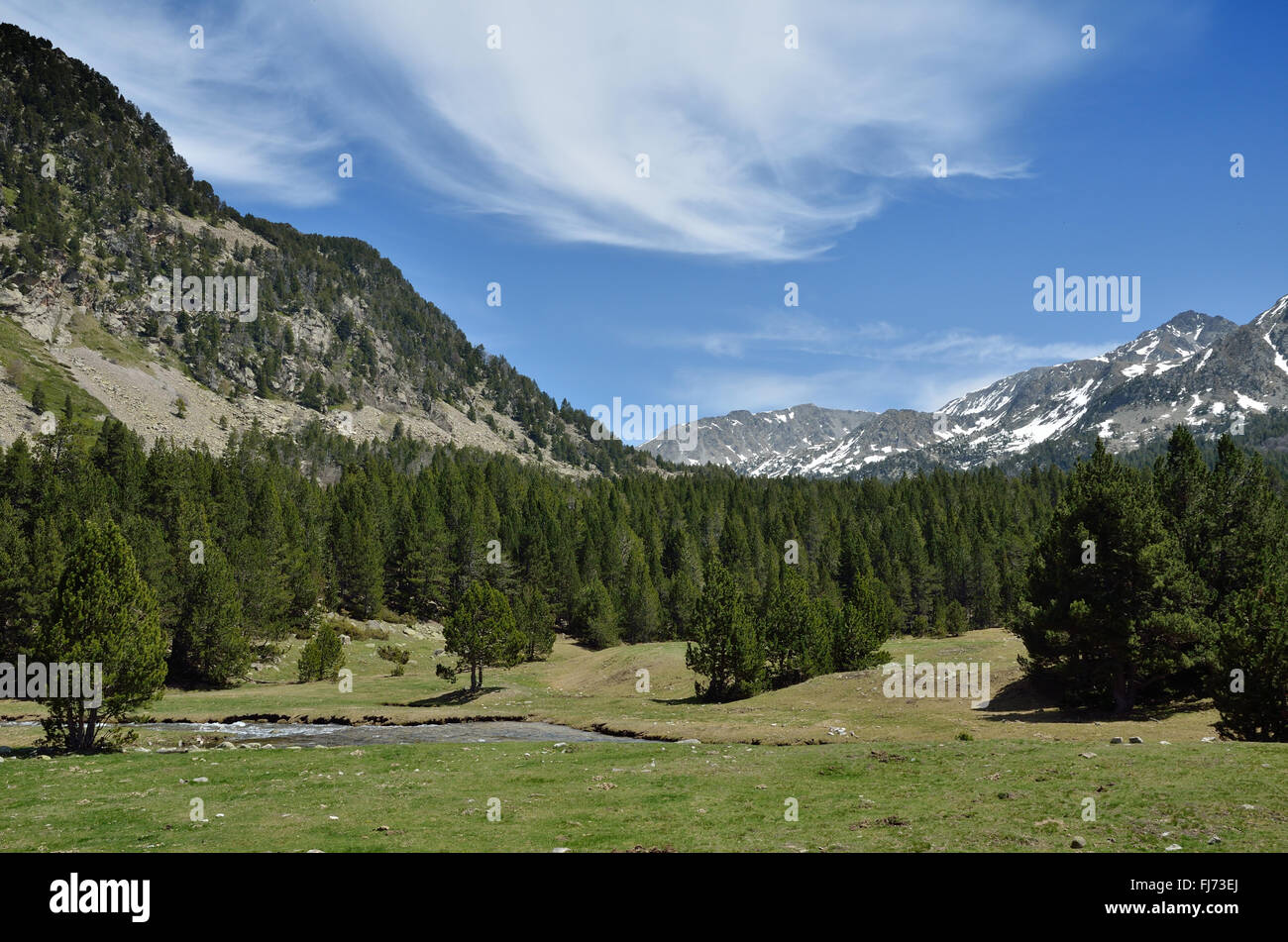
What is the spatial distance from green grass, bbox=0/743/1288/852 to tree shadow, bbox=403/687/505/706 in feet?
106

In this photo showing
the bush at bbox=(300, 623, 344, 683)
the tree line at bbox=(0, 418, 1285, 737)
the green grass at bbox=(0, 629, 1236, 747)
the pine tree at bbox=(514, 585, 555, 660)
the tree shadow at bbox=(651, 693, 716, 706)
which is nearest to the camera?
the green grass at bbox=(0, 629, 1236, 747)

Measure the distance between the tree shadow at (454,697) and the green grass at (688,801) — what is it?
106ft

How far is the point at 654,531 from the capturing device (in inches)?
5541

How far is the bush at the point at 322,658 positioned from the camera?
73.2 metres

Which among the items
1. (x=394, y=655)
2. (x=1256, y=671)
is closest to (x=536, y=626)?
(x=394, y=655)

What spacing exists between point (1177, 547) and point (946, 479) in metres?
144

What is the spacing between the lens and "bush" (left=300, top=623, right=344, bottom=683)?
240 ft

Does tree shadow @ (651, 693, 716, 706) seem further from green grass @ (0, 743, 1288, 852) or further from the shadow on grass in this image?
green grass @ (0, 743, 1288, 852)

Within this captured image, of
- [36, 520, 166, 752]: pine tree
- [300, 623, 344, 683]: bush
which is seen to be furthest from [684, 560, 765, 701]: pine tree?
[300, 623, 344, 683]: bush

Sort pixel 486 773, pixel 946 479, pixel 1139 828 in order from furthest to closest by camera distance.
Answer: pixel 946 479 → pixel 486 773 → pixel 1139 828
